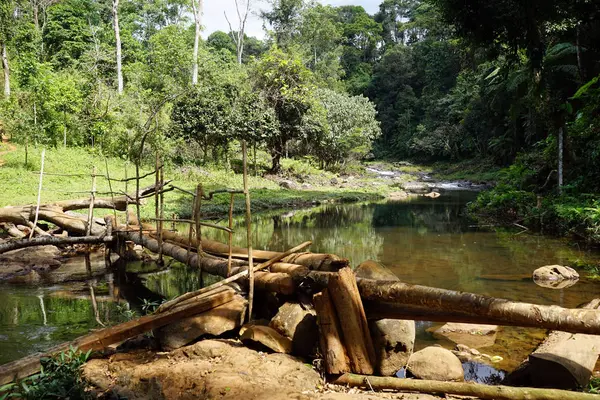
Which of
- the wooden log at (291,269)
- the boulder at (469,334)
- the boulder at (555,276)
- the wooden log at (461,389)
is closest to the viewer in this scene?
the wooden log at (461,389)

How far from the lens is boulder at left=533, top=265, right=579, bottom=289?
876 centimetres

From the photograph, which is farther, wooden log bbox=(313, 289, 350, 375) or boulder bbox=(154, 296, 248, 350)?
boulder bbox=(154, 296, 248, 350)

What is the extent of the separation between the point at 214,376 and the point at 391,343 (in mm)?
1934

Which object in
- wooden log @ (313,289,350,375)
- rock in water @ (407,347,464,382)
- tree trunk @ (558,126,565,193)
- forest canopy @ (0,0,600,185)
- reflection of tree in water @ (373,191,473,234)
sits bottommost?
reflection of tree in water @ (373,191,473,234)

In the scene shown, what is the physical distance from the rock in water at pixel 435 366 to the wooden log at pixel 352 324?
1.86 ft

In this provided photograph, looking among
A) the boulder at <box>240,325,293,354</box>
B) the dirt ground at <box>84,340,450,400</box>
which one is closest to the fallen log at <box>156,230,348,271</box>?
the boulder at <box>240,325,293,354</box>

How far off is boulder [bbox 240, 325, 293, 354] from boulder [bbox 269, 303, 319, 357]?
8 cm

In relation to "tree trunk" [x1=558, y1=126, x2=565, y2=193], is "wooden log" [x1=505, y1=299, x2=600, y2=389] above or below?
below

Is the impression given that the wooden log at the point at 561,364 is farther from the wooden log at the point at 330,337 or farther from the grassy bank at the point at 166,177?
the grassy bank at the point at 166,177

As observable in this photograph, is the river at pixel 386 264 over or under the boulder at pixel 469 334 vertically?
under

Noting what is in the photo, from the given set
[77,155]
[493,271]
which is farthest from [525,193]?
[77,155]

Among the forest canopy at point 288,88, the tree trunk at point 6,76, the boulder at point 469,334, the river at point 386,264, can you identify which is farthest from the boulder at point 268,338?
the tree trunk at point 6,76

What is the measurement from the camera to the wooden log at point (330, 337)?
177 inches

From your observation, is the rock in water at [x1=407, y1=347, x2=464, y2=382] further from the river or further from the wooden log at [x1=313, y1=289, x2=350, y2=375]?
the river
